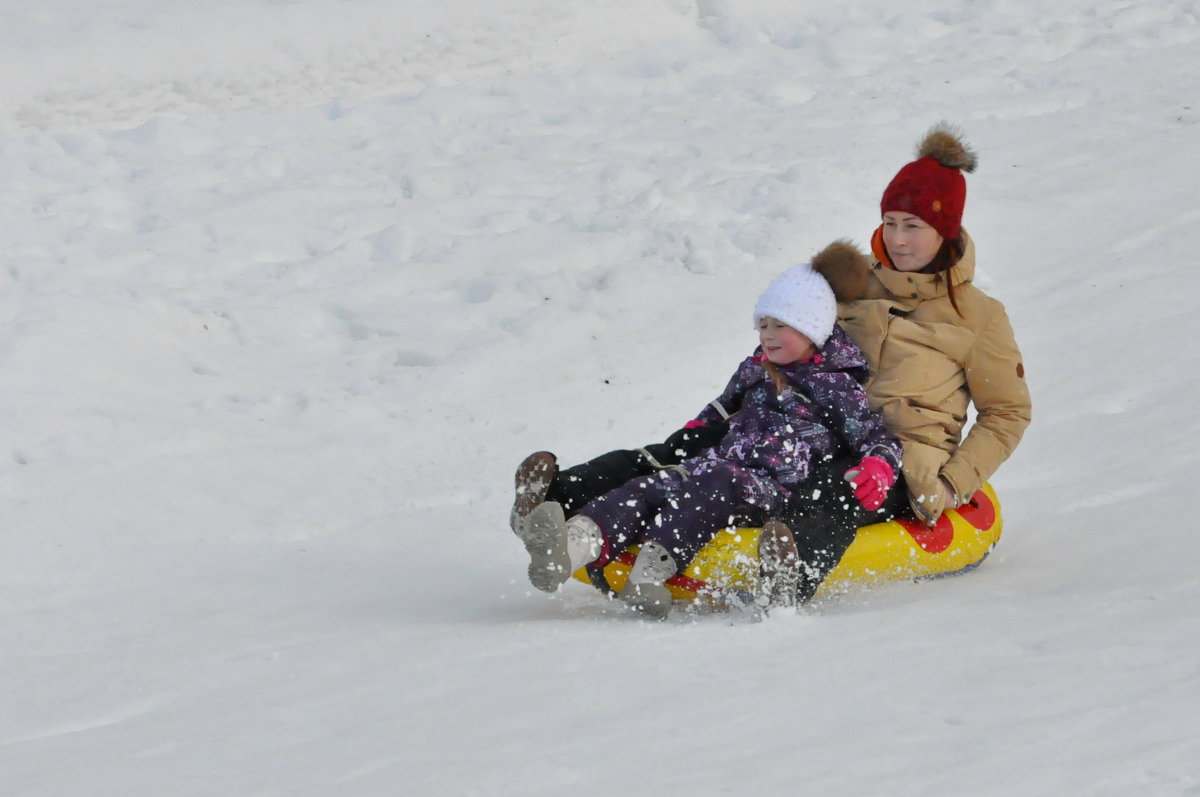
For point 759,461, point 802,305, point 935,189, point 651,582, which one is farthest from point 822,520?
point 935,189

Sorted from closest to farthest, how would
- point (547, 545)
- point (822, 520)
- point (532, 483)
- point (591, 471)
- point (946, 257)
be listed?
point (547, 545)
point (822, 520)
point (532, 483)
point (591, 471)
point (946, 257)

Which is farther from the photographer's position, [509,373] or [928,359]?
[509,373]

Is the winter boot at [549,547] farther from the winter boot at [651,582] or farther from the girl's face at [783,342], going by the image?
the girl's face at [783,342]

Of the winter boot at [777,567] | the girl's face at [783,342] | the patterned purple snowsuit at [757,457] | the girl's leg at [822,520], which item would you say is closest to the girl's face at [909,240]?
the patterned purple snowsuit at [757,457]

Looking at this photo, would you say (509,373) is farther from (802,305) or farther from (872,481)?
(872,481)

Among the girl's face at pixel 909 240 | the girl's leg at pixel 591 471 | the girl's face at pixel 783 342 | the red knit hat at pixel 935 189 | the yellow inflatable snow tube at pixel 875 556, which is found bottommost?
the yellow inflatable snow tube at pixel 875 556

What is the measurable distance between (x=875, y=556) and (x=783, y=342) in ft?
2.20

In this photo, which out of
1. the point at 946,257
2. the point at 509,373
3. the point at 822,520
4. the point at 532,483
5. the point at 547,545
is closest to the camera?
the point at 547,545

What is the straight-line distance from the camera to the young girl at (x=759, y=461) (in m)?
3.53

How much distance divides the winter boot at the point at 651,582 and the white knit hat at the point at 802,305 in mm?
775

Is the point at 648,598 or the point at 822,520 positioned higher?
the point at 822,520

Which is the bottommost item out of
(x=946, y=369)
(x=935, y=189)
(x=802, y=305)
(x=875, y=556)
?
(x=875, y=556)

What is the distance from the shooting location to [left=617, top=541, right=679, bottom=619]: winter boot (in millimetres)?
3516

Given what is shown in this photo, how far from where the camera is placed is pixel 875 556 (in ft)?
12.5
